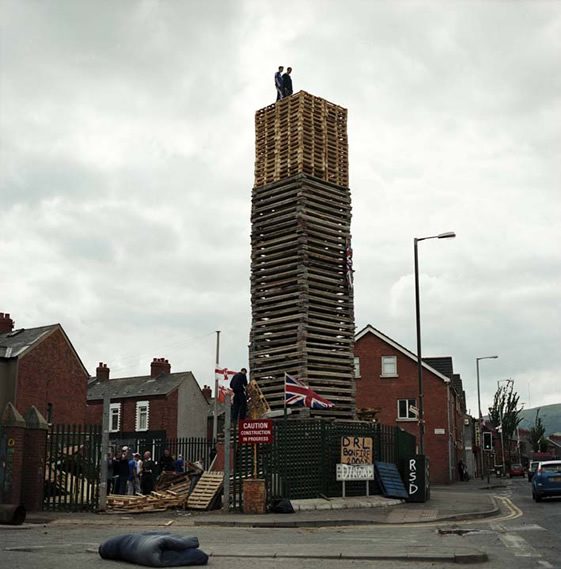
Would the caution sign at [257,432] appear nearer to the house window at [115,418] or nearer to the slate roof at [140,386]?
the slate roof at [140,386]

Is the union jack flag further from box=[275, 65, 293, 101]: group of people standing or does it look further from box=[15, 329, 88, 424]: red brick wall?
box=[15, 329, 88, 424]: red brick wall

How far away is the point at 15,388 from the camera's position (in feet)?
120

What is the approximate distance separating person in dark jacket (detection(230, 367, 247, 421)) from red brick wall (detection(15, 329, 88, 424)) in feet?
58.9

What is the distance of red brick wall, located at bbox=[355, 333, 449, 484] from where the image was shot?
4809cm

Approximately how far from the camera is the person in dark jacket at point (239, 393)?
22047 mm

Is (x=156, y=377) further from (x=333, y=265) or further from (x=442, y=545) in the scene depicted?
(x=442, y=545)

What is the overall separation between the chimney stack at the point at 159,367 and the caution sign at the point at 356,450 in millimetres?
35087

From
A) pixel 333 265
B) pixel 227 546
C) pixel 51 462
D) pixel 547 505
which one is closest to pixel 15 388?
pixel 51 462

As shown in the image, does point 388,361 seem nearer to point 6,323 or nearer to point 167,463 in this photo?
point 6,323

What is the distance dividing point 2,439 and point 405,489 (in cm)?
1180

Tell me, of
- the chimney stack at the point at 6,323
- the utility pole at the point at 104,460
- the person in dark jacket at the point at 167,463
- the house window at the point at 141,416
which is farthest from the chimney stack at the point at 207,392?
the utility pole at the point at 104,460

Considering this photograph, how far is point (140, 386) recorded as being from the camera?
54.0 meters

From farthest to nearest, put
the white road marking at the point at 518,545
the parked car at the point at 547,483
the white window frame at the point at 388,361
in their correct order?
the white window frame at the point at 388,361 → the parked car at the point at 547,483 → the white road marking at the point at 518,545

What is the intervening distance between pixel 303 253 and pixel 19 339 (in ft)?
69.3
